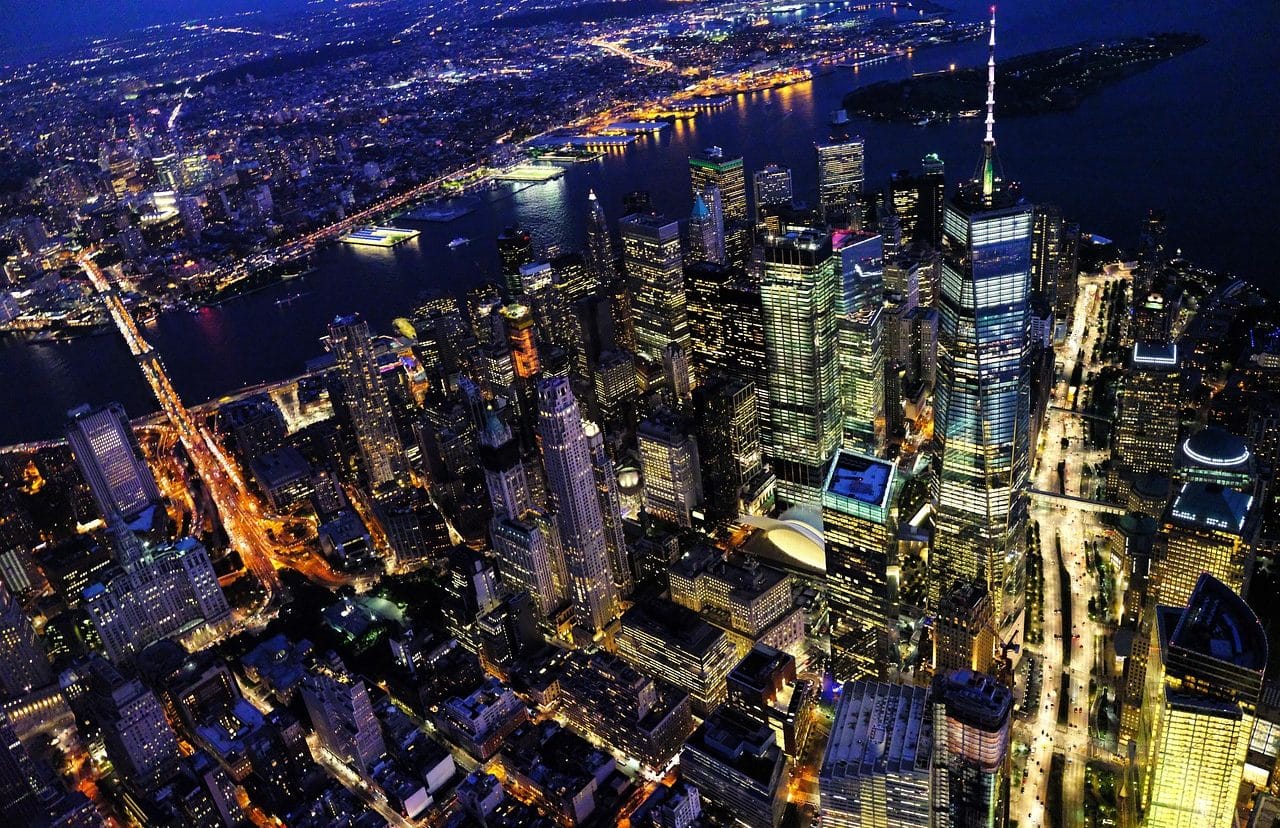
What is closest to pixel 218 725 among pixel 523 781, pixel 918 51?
pixel 523 781

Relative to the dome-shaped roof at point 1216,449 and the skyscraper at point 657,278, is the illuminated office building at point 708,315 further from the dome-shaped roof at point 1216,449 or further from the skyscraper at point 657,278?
the dome-shaped roof at point 1216,449

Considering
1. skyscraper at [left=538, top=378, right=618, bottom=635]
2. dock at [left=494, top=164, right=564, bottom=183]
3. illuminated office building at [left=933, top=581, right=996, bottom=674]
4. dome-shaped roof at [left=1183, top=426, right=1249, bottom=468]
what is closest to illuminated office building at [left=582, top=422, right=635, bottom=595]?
skyscraper at [left=538, top=378, right=618, bottom=635]

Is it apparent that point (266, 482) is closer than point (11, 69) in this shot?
Yes

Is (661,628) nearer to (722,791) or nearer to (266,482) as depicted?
(722,791)

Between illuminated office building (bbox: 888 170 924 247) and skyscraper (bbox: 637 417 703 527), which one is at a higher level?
illuminated office building (bbox: 888 170 924 247)

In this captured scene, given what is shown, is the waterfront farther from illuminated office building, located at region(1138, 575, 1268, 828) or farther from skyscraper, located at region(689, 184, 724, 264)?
illuminated office building, located at region(1138, 575, 1268, 828)

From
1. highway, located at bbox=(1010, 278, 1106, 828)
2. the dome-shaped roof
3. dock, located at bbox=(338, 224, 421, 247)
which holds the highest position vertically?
dock, located at bbox=(338, 224, 421, 247)

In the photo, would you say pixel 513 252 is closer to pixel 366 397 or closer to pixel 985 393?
pixel 366 397
